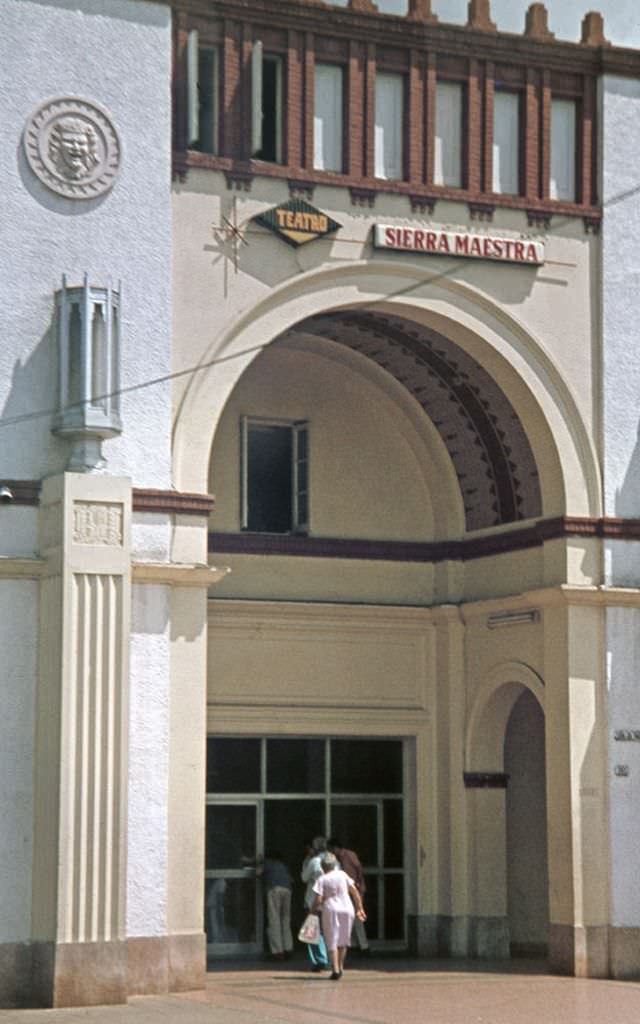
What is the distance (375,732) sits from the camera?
30.0m

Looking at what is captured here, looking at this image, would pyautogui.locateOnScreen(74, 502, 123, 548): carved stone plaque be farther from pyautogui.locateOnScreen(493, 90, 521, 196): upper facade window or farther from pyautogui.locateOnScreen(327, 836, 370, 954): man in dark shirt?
pyautogui.locateOnScreen(493, 90, 521, 196): upper facade window

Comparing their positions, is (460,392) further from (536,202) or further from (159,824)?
(159,824)

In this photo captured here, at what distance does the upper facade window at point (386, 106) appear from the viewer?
26.1 meters

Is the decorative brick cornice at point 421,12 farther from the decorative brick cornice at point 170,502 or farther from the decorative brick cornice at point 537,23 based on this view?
the decorative brick cornice at point 170,502

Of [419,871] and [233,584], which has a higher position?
[233,584]

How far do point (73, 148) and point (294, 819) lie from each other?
10.0m

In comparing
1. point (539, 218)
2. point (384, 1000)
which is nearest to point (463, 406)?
point (539, 218)

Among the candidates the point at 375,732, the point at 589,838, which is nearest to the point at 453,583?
the point at 375,732

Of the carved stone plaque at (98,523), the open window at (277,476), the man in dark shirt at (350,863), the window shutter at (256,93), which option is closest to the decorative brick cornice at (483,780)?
the man in dark shirt at (350,863)

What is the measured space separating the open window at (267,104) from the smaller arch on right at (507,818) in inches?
297

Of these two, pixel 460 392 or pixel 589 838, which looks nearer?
pixel 589 838

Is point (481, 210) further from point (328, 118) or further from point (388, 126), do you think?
point (328, 118)

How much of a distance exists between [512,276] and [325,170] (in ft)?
9.28

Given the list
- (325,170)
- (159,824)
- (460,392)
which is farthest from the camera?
(460,392)
